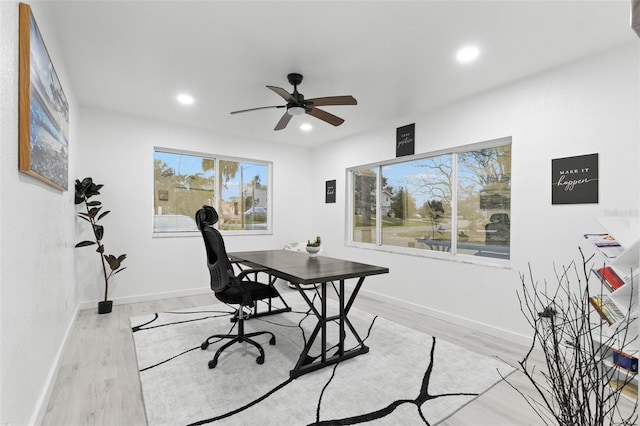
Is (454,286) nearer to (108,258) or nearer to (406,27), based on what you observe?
(406,27)

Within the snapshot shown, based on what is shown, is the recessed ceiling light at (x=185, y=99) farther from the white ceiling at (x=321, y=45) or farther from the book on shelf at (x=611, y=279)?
the book on shelf at (x=611, y=279)

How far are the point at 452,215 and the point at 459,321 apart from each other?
3.91 feet

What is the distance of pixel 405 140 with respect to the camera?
4.20m

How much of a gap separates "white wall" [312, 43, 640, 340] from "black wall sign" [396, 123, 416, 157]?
0.27ft

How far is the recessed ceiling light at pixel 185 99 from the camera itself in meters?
3.56

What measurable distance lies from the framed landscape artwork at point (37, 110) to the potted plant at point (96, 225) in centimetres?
126

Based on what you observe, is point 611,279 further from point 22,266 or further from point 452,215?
point 22,266

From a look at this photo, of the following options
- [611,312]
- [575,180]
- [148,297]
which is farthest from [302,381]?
[148,297]

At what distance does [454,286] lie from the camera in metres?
3.61

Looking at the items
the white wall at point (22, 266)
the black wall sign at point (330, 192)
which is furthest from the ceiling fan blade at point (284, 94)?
the black wall sign at point (330, 192)

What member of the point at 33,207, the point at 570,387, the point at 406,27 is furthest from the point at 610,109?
the point at 33,207

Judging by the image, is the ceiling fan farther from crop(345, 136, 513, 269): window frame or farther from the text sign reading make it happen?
the text sign reading make it happen

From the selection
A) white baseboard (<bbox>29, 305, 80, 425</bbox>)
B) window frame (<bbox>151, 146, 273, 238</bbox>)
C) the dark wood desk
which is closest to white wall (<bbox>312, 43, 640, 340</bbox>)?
the dark wood desk

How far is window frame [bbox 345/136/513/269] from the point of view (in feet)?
11.1
